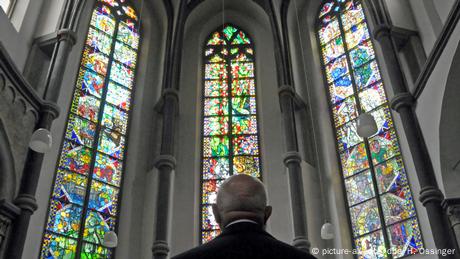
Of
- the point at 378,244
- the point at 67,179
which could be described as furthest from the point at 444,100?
the point at 67,179

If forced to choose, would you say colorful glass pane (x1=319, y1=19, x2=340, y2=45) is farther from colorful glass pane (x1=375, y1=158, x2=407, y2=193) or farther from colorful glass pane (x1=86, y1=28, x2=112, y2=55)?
colorful glass pane (x1=86, y1=28, x2=112, y2=55)

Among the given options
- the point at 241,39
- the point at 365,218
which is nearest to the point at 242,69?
the point at 241,39

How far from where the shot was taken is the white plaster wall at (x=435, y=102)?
28.1 ft

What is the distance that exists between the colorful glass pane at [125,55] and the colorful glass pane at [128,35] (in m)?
0.17

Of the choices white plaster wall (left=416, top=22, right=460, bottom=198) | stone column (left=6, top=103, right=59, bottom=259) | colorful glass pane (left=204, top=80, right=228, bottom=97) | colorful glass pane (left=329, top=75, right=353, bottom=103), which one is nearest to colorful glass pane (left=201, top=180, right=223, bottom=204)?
colorful glass pane (left=204, top=80, right=228, bottom=97)

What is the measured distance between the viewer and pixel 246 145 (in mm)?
12875

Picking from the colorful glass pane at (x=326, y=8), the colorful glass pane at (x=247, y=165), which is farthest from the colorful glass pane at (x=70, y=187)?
the colorful glass pane at (x=326, y=8)

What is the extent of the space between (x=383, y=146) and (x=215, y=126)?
413 cm

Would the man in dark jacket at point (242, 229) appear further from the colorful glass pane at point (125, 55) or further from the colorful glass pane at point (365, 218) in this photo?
the colorful glass pane at point (125, 55)

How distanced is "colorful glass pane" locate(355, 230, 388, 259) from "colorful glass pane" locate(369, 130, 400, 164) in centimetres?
151

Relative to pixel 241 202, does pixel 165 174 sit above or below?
above

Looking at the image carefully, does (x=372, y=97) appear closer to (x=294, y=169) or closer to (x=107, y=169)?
(x=294, y=169)

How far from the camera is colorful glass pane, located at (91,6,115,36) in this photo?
13.1 metres

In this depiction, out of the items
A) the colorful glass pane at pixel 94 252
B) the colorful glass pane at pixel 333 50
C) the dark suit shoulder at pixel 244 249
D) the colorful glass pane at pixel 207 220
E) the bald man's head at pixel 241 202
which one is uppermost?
the colorful glass pane at pixel 333 50
